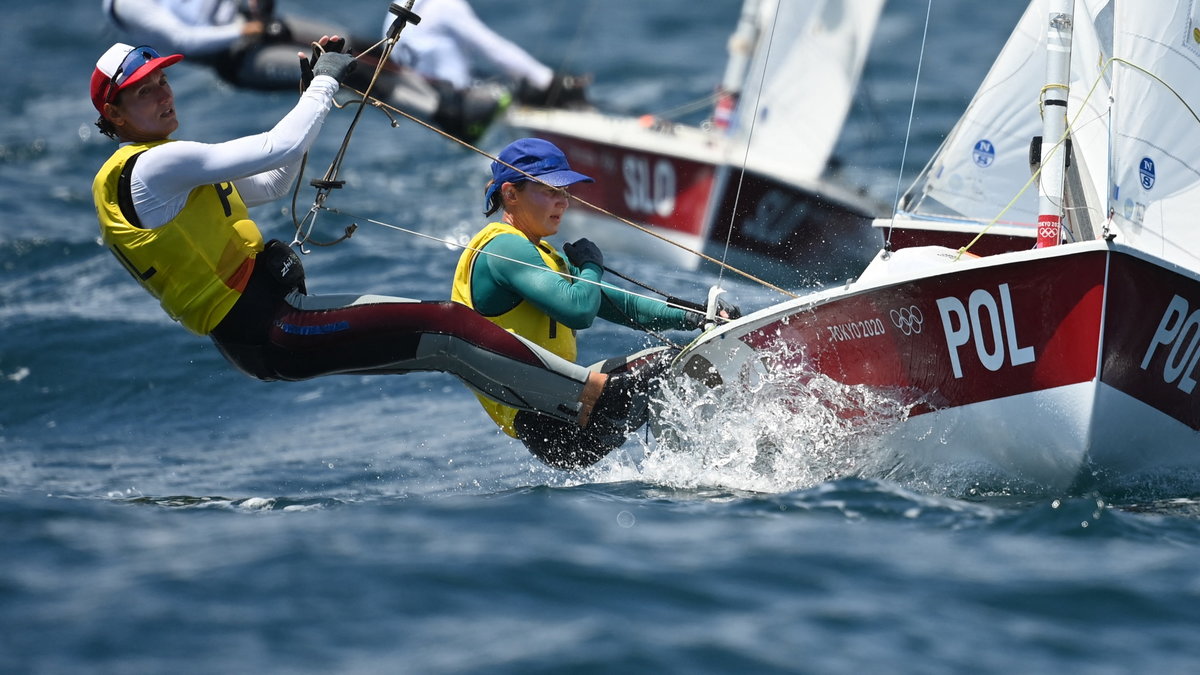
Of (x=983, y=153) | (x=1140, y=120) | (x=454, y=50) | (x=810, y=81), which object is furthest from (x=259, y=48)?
(x=1140, y=120)

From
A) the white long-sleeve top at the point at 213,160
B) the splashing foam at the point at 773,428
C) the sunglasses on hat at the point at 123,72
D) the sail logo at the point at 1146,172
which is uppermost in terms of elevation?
the sail logo at the point at 1146,172

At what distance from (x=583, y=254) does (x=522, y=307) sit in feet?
0.80

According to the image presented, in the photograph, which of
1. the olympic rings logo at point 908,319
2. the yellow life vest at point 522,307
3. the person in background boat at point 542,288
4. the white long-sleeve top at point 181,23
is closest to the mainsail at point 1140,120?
the olympic rings logo at point 908,319

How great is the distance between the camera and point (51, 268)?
848 centimetres

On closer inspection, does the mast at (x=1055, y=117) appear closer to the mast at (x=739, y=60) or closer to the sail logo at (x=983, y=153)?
the sail logo at (x=983, y=153)

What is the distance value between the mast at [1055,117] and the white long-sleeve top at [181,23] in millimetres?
7508

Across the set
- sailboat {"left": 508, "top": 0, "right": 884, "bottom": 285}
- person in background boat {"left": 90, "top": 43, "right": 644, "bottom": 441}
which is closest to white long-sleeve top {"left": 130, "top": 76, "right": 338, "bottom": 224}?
person in background boat {"left": 90, "top": 43, "right": 644, "bottom": 441}

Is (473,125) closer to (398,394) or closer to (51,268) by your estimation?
(51,268)

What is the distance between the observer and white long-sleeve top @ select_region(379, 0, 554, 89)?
35.9 feet

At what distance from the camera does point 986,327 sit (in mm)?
4023

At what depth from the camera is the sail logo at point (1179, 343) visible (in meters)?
3.98

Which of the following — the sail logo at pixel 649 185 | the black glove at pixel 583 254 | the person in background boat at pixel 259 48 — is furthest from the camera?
the person in background boat at pixel 259 48

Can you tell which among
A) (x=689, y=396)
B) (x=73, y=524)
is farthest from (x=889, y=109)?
(x=73, y=524)

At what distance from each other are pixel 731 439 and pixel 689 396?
0.18 m
